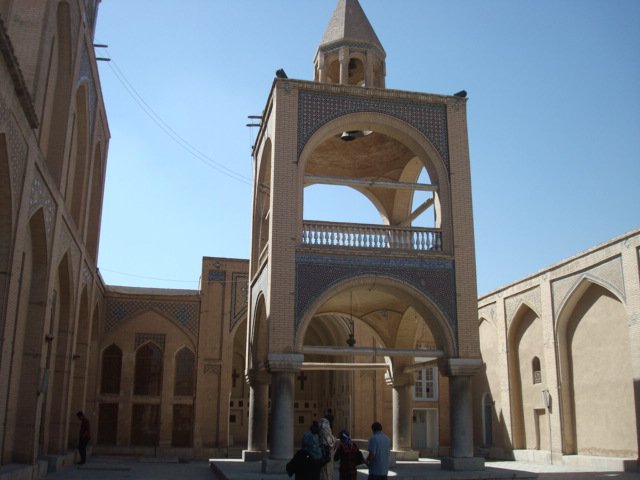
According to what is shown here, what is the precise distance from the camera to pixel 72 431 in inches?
777

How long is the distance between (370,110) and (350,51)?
98.4 inches

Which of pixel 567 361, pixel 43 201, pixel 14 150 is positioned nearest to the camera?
pixel 14 150

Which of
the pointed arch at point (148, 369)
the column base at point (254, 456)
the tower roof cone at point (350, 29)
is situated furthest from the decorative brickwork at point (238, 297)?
the tower roof cone at point (350, 29)

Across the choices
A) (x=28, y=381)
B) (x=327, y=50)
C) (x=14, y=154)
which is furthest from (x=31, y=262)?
(x=327, y=50)

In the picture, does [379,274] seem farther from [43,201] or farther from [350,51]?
[43,201]

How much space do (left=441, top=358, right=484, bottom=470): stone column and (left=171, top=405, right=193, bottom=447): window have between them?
11.7 metres

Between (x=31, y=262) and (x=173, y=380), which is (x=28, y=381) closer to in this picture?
(x=31, y=262)

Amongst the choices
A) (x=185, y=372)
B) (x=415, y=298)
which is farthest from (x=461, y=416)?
(x=185, y=372)

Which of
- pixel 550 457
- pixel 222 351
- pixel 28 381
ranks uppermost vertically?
pixel 222 351

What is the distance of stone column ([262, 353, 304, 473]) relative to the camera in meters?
12.9

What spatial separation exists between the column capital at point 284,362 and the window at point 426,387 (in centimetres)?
1288

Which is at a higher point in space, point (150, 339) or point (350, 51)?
point (350, 51)

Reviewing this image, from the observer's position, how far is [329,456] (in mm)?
8008

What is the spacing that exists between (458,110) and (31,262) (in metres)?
9.41
